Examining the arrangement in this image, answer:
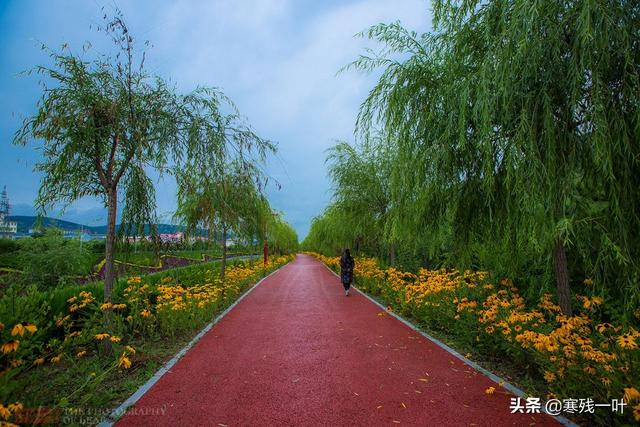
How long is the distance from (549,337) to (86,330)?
617 centimetres

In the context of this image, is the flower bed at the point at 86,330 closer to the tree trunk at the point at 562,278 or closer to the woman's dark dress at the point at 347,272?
the woman's dark dress at the point at 347,272

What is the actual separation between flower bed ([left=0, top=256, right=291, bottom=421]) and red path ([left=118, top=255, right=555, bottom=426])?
763 mm

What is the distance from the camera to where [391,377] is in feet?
15.4

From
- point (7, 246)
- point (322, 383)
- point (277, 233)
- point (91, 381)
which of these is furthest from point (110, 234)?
point (277, 233)

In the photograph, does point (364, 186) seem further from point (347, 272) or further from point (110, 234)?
point (110, 234)

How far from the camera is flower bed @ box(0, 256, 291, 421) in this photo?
3338mm

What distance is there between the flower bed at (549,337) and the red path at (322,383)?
52 centimetres

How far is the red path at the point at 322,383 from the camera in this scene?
3570mm

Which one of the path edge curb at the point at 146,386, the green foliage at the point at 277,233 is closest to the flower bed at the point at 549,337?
the path edge curb at the point at 146,386

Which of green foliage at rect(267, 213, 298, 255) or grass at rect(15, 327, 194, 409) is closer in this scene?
grass at rect(15, 327, 194, 409)

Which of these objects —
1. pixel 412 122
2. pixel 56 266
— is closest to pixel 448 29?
pixel 412 122

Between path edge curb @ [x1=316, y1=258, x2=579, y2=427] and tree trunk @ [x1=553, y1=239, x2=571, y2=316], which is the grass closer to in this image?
path edge curb @ [x1=316, y1=258, x2=579, y2=427]

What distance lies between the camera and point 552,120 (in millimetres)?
3805

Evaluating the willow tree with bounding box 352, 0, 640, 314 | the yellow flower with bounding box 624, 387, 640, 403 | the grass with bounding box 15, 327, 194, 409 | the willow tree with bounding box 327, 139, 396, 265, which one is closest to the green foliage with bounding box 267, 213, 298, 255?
the willow tree with bounding box 327, 139, 396, 265
